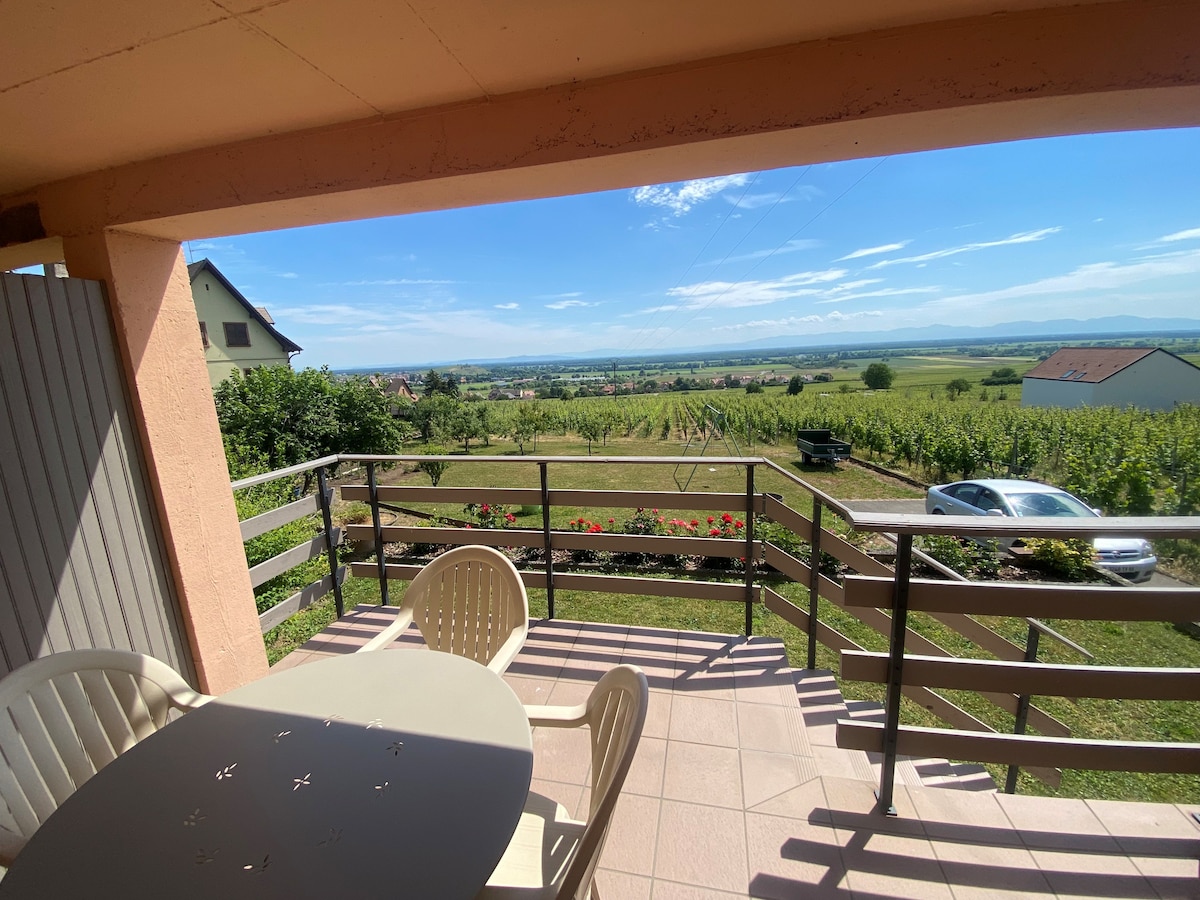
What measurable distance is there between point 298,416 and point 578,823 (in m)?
10.2

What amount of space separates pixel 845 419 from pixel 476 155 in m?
18.1

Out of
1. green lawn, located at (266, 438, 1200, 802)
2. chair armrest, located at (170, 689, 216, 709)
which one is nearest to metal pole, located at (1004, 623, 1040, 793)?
green lawn, located at (266, 438, 1200, 802)

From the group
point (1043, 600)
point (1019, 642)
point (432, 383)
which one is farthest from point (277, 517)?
point (432, 383)

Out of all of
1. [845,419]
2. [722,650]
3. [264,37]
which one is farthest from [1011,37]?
[845,419]

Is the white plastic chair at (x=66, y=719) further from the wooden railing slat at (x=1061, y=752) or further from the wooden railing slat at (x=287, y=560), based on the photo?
the wooden railing slat at (x=1061, y=752)

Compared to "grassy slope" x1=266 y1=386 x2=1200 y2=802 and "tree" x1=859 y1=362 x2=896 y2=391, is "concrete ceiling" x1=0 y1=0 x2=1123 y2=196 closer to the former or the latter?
"grassy slope" x1=266 y1=386 x2=1200 y2=802

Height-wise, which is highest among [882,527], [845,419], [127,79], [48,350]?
[127,79]

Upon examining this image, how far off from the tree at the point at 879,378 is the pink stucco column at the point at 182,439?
21410 millimetres

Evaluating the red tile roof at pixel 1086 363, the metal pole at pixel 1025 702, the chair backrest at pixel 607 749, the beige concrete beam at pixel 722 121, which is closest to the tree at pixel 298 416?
the beige concrete beam at pixel 722 121

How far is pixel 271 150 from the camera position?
137 centimetres

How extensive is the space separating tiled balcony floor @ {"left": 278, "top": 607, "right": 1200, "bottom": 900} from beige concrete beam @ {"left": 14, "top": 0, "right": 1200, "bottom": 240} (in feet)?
5.90

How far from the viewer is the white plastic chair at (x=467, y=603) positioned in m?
1.59

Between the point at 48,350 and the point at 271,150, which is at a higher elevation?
the point at 271,150

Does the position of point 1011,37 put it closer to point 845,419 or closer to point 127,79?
point 127,79
